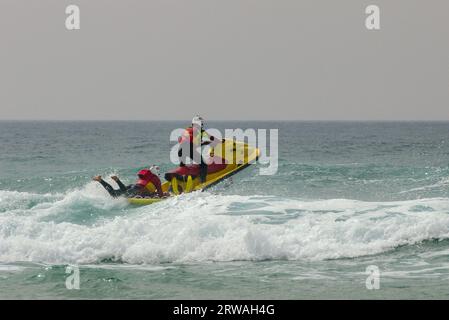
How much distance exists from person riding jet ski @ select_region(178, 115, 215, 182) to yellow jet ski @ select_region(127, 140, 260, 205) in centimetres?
37

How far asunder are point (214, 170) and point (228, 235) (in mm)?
5122

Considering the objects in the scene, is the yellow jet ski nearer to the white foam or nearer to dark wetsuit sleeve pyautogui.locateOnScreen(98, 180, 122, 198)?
dark wetsuit sleeve pyautogui.locateOnScreen(98, 180, 122, 198)

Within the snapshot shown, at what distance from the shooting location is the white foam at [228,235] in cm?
1080

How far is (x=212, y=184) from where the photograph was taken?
53.1 feet

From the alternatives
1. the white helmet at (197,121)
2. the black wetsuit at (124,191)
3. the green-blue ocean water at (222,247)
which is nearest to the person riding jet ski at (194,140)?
the white helmet at (197,121)

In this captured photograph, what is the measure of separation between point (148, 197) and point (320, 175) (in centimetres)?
937

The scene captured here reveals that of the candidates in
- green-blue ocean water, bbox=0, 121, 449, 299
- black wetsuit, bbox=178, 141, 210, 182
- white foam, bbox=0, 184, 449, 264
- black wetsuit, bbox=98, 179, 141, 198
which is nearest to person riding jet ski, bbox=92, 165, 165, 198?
black wetsuit, bbox=98, 179, 141, 198

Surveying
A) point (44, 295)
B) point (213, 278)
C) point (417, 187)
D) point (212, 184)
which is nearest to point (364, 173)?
point (417, 187)

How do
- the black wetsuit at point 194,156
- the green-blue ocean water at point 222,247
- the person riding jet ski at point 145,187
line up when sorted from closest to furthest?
the green-blue ocean water at point 222,247 → the person riding jet ski at point 145,187 → the black wetsuit at point 194,156

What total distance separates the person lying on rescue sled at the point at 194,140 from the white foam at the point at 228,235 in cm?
192

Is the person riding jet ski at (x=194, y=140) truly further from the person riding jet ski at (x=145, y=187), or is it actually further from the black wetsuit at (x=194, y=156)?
the person riding jet ski at (x=145, y=187)

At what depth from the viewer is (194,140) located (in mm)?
15422
